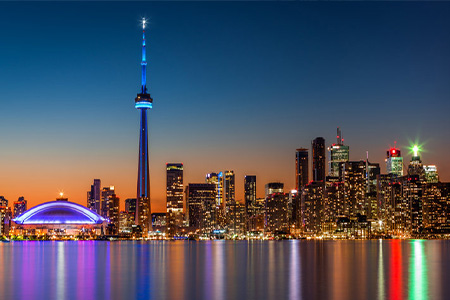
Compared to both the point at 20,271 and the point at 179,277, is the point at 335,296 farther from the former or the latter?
the point at 20,271

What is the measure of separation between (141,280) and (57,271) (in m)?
18.2

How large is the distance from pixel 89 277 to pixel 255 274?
20.0 metres

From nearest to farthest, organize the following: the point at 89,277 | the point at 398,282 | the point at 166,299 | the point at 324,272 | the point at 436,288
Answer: the point at 166,299 → the point at 436,288 → the point at 398,282 → the point at 89,277 → the point at 324,272

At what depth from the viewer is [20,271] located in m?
83.1

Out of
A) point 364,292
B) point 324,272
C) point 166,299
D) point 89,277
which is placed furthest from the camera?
point 324,272

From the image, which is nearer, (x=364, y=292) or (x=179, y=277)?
(x=364, y=292)

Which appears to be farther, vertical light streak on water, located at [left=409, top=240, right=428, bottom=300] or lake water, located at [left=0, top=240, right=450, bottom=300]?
lake water, located at [left=0, top=240, right=450, bottom=300]

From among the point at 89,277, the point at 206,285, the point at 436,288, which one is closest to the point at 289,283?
the point at 206,285

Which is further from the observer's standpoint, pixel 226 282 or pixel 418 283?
pixel 226 282

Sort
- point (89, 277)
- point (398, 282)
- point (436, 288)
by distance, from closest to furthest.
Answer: point (436, 288) < point (398, 282) < point (89, 277)

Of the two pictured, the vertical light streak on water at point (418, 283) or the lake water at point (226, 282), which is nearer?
the vertical light streak on water at point (418, 283)

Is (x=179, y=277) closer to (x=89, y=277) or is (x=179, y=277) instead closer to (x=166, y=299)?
(x=89, y=277)

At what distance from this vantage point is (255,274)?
259 ft

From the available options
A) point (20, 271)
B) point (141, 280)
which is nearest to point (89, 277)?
point (141, 280)
